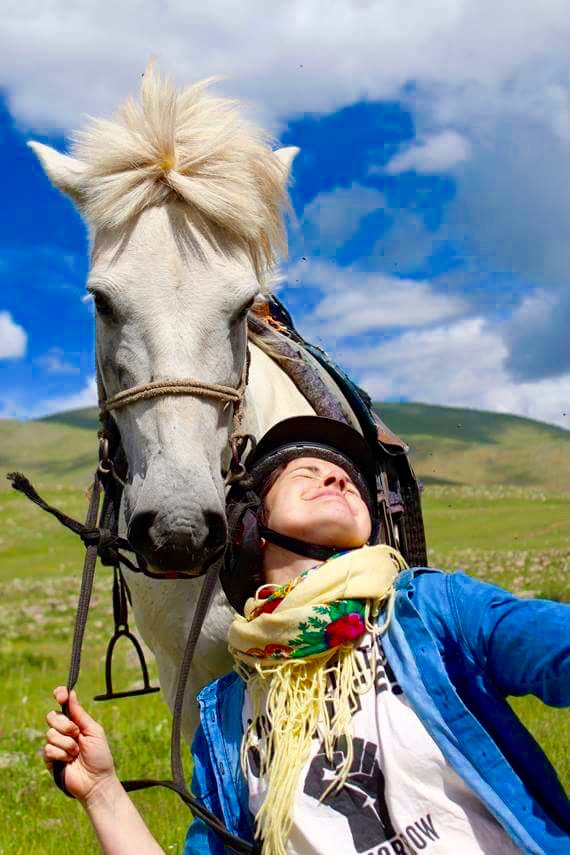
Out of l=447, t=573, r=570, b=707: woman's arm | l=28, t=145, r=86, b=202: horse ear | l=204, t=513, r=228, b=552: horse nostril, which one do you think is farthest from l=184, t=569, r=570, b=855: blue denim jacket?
l=28, t=145, r=86, b=202: horse ear

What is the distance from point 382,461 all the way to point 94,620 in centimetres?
1522

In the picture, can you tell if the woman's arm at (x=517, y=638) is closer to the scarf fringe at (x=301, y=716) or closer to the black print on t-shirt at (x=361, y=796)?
the scarf fringe at (x=301, y=716)

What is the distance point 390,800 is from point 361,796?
10 centimetres

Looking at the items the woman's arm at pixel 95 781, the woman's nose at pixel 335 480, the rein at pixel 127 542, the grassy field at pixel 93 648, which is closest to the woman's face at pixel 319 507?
the woman's nose at pixel 335 480

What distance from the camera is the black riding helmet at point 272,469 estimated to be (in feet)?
8.93

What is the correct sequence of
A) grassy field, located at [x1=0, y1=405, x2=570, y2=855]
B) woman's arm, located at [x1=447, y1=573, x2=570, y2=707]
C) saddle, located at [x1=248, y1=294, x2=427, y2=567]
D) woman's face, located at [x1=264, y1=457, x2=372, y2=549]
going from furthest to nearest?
grassy field, located at [x1=0, y1=405, x2=570, y2=855] → saddle, located at [x1=248, y1=294, x2=427, y2=567] → woman's face, located at [x1=264, y1=457, x2=372, y2=549] → woman's arm, located at [x1=447, y1=573, x2=570, y2=707]

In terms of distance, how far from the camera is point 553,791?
202 centimetres

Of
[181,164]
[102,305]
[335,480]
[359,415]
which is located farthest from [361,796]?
[359,415]

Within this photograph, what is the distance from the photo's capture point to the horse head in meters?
2.71

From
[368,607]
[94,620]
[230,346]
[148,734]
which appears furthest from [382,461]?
[94,620]

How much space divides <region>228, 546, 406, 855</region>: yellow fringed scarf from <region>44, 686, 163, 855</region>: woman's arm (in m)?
0.42

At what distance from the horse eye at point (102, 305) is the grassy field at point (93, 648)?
320 cm

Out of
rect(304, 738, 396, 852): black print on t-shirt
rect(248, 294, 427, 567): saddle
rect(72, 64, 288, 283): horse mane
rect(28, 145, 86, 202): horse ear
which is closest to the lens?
rect(304, 738, 396, 852): black print on t-shirt

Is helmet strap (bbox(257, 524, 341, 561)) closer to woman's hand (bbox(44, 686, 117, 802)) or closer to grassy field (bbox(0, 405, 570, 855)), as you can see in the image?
woman's hand (bbox(44, 686, 117, 802))
